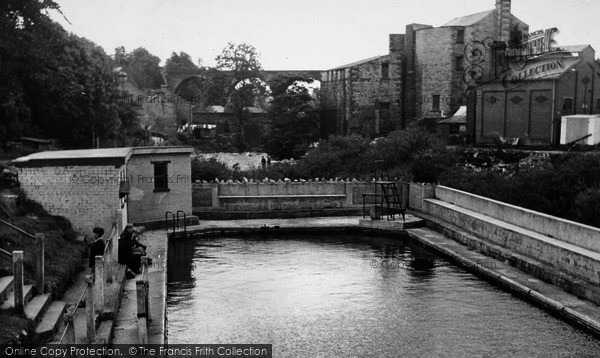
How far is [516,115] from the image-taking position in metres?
36.5

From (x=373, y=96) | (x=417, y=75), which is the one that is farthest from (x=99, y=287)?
(x=417, y=75)

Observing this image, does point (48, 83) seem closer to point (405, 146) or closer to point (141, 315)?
point (405, 146)

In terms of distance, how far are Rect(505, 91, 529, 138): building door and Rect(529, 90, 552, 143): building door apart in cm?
31

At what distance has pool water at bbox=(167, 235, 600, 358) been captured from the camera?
1399 centimetres

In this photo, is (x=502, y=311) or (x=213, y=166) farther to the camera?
(x=213, y=166)

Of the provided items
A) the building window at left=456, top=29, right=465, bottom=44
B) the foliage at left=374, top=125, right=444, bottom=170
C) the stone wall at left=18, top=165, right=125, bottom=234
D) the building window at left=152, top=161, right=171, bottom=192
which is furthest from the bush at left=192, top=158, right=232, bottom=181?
the building window at left=456, top=29, right=465, bottom=44

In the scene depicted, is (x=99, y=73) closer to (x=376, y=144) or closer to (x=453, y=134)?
(x=376, y=144)

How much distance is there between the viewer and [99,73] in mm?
45281

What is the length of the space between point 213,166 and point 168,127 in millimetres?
31045

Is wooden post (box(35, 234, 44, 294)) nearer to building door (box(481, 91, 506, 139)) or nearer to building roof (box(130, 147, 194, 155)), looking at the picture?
building roof (box(130, 147, 194, 155))

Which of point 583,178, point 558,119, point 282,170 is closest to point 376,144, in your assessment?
point 282,170

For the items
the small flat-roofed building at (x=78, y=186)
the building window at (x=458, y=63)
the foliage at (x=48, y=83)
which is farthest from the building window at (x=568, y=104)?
the foliage at (x=48, y=83)

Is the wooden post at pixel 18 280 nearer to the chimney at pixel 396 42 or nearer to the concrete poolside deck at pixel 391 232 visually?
the concrete poolside deck at pixel 391 232

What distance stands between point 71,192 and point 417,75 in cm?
3669
